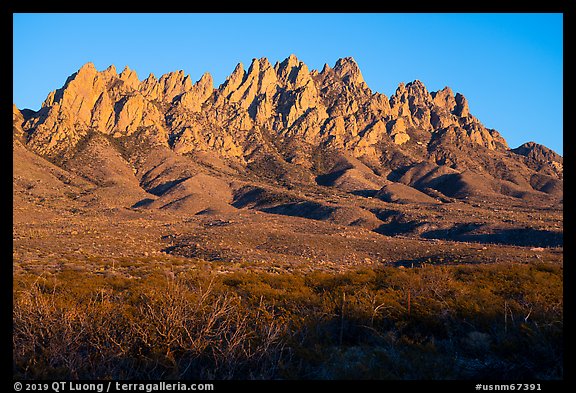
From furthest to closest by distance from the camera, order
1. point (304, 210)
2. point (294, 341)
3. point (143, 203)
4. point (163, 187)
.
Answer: point (163, 187) < point (143, 203) < point (304, 210) < point (294, 341)

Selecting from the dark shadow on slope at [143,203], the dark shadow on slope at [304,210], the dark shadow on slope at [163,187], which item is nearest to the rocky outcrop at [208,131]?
the dark shadow on slope at [163,187]

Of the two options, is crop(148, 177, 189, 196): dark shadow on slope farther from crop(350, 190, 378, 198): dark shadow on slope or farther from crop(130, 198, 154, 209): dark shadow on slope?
crop(350, 190, 378, 198): dark shadow on slope

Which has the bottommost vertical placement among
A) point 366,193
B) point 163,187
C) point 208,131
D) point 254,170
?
point 163,187

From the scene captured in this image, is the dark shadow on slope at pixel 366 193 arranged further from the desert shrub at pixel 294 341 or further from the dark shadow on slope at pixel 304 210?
the desert shrub at pixel 294 341

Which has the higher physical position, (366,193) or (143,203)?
(366,193)

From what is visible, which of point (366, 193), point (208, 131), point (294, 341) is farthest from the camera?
point (208, 131)

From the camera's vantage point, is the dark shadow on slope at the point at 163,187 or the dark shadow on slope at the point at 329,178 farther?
the dark shadow on slope at the point at 329,178

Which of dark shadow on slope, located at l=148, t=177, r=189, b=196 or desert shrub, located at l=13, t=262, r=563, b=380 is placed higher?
dark shadow on slope, located at l=148, t=177, r=189, b=196

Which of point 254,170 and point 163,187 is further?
point 254,170

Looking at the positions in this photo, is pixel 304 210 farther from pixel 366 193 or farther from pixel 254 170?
pixel 254 170

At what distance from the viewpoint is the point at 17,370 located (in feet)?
23.0

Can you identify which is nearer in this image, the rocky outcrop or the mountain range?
the mountain range

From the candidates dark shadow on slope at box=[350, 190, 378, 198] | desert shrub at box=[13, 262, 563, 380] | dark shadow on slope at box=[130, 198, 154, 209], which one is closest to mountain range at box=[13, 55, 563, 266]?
dark shadow on slope at box=[350, 190, 378, 198]

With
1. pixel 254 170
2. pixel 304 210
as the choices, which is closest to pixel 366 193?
pixel 304 210
